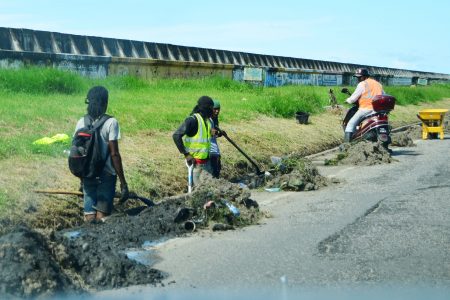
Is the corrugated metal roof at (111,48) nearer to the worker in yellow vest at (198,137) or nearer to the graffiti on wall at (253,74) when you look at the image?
the graffiti on wall at (253,74)

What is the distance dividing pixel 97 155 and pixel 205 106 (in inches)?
99.4

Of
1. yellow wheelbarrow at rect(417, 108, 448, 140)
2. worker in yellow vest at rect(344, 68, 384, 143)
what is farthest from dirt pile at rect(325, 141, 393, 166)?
yellow wheelbarrow at rect(417, 108, 448, 140)

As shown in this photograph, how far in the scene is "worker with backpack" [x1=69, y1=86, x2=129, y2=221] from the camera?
811 centimetres

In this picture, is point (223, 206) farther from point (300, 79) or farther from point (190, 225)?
point (300, 79)

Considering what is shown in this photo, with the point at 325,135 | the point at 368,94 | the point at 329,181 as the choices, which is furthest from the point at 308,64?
the point at 329,181

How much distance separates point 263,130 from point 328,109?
24.5ft

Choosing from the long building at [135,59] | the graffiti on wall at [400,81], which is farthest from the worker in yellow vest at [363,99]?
the graffiti on wall at [400,81]

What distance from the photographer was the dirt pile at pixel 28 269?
5543 millimetres

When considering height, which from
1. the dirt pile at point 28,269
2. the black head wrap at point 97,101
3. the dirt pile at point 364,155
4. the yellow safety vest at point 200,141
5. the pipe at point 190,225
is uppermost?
the black head wrap at point 97,101

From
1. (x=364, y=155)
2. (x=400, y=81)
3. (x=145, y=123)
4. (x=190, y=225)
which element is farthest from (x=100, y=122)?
(x=400, y=81)

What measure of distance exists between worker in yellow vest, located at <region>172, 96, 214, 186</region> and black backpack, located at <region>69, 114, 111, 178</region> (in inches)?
82.6

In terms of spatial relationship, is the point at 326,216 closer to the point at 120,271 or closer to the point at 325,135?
the point at 120,271

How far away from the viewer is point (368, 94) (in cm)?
1681

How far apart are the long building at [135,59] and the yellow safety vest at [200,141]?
947 centimetres
